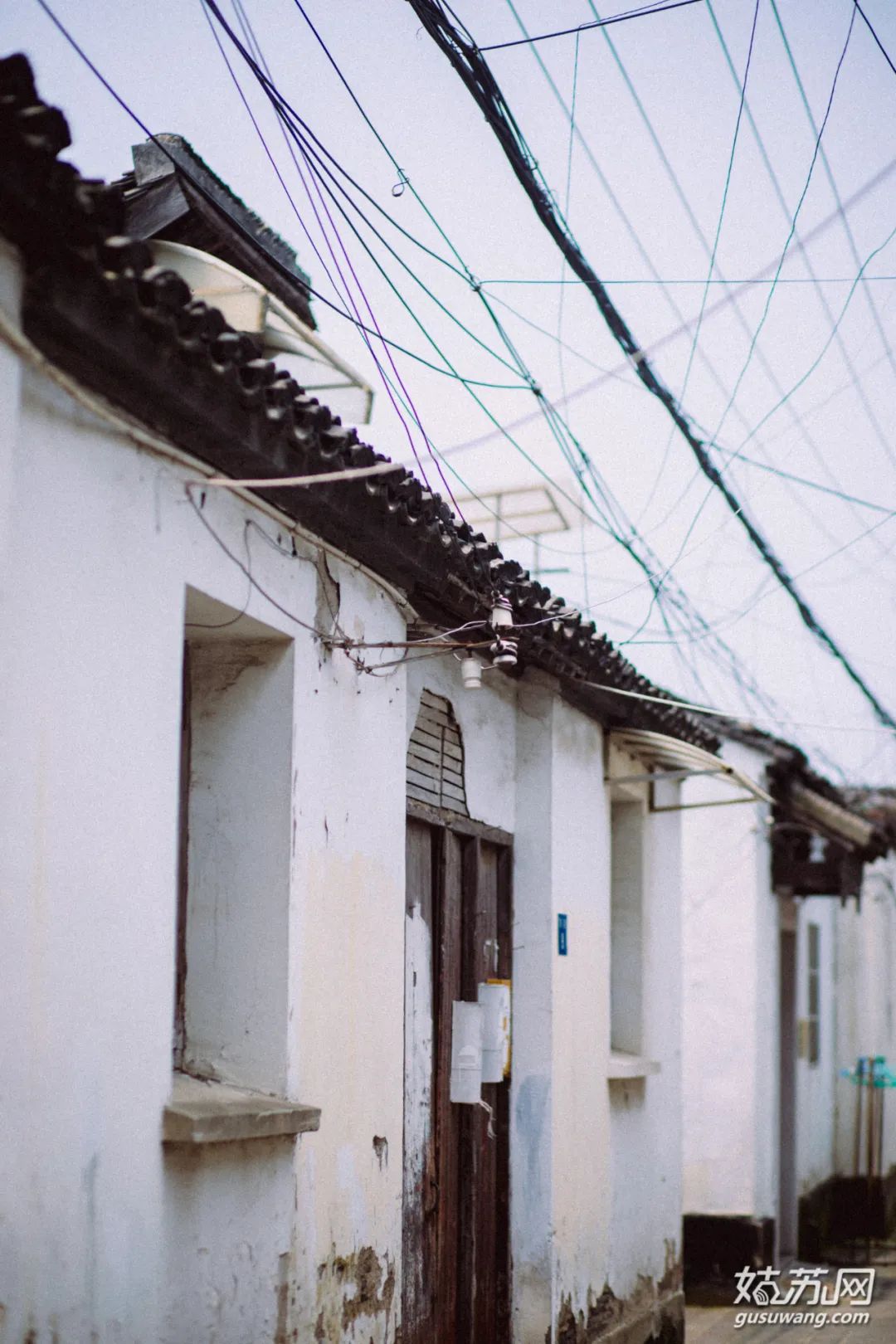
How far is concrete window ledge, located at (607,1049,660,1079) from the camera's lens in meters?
9.77

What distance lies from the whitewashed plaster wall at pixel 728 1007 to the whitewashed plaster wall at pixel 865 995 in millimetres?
3508

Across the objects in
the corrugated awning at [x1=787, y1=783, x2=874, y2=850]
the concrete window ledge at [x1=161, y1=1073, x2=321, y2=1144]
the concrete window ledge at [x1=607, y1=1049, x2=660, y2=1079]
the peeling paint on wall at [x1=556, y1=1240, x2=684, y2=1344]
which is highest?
the corrugated awning at [x1=787, y1=783, x2=874, y2=850]

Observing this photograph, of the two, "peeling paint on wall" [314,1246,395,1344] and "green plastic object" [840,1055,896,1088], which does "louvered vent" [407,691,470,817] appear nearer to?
"peeling paint on wall" [314,1246,395,1344]

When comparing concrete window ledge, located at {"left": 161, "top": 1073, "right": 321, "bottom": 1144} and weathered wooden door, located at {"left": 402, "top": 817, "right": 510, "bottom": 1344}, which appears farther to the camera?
weathered wooden door, located at {"left": 402, "top": 817, "right": 510, "bottom": 1344}

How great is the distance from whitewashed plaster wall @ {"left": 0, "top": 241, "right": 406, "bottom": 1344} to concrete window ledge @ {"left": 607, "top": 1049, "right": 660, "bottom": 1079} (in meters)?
3.92

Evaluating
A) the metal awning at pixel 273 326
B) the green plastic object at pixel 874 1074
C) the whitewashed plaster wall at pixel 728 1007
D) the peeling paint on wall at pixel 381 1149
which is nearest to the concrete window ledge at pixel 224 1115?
the peeling paint on wall at pixel 381 1149

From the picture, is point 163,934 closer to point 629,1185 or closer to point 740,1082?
point 629,1185

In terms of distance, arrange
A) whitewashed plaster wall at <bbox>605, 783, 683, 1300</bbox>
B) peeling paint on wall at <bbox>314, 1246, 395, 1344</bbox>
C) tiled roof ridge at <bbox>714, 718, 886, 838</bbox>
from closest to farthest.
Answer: peeling paint on wall at <bbox>314, 1246, 395, 1344</bbox> → whitewashed plaster wall at <bbox>605, 783, 683, 1300</bbox> → tiled roof ridge at <bbox>714, 718, 886, 838</bbox>

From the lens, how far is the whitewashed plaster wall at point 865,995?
62.4 feet

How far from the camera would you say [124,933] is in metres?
4.60

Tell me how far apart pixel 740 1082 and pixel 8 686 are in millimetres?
11106

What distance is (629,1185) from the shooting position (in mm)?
10156

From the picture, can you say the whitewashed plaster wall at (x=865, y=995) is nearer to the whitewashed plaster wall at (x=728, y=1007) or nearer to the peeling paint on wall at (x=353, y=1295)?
the whitewashed plaster wall at (x=728, y=1007)

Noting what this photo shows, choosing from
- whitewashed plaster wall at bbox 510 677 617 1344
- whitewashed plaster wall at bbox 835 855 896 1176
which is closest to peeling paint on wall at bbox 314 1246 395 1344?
whitewashed plaster wall at bbox 510 677 617 1344
